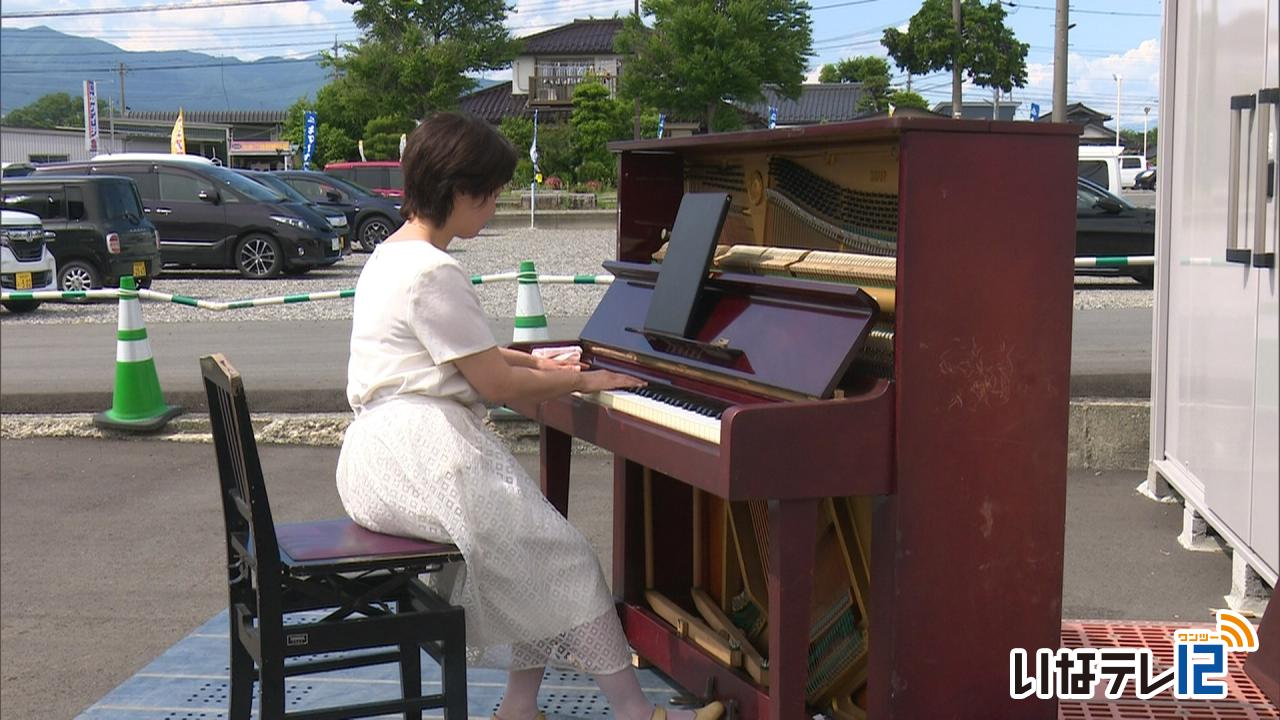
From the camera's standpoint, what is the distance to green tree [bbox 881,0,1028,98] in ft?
120

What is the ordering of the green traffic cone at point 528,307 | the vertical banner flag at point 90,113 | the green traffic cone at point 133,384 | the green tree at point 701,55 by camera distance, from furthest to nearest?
the green tree at point 701,55 < the vertical banner flag at point 90,113 < the green traffic cone at point 133,384 < the green traffic cone at point 528,307

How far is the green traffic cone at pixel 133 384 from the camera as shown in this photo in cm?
776

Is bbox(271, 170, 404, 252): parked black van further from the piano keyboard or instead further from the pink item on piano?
the piano keyboard

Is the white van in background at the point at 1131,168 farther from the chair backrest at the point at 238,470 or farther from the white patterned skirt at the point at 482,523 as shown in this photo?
the chair backrest at the point at 238,470

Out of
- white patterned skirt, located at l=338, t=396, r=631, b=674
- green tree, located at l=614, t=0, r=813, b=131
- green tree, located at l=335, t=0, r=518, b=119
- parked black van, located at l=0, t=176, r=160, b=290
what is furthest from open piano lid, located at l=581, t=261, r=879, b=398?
green tree, located at l=335, t=0, r=518, b=119

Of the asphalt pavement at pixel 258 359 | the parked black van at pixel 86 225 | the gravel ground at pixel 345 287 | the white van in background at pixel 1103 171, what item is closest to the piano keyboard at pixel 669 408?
the asphalt pavement at pixel 258 359

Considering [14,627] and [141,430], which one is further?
[141,430]

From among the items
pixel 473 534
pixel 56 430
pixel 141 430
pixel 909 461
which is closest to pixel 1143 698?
pixel 909 461

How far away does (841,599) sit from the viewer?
3.63 metres

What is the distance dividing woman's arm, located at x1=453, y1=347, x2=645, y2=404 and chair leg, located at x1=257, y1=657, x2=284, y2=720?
0.76 m

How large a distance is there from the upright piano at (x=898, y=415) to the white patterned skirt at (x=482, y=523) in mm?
319

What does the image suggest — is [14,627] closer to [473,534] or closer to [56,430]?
[473,534]

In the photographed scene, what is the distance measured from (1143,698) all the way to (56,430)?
647 centimetres

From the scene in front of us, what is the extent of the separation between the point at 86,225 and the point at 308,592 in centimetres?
1375
